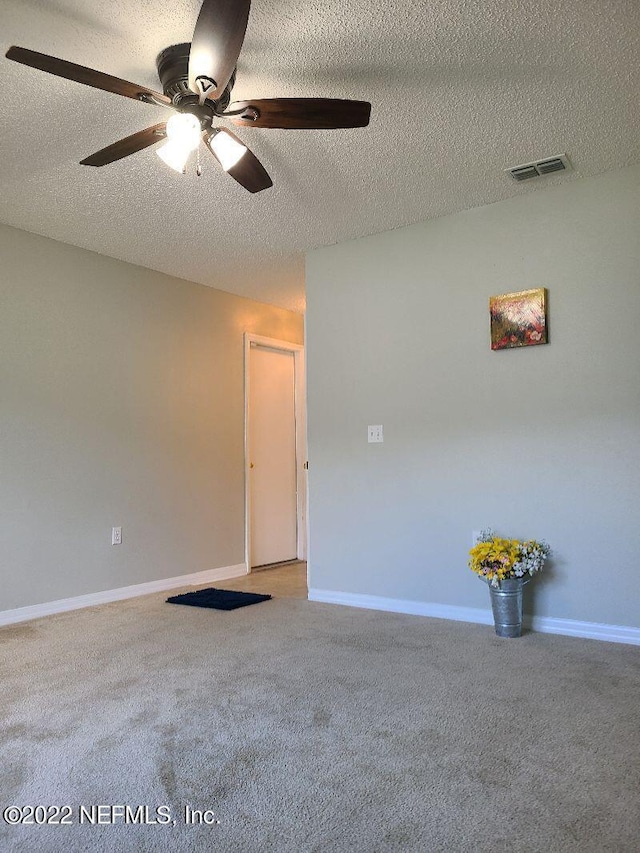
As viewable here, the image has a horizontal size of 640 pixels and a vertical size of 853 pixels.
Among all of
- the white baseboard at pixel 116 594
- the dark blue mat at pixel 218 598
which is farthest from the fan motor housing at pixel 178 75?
the white baseboard at pixel 116 594

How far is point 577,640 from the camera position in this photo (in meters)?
2.94

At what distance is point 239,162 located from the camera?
2.32 metres

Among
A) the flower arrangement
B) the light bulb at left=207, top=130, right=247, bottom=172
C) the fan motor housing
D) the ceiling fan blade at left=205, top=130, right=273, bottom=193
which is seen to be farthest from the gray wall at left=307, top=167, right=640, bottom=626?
the fan motor housing

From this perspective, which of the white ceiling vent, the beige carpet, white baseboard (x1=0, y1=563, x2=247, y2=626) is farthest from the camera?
white baseboard (x1=0, y1=563, x2=247, y2=626)

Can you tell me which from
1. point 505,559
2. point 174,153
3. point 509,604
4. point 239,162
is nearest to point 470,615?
point 509,604

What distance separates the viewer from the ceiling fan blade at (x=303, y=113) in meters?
1.97

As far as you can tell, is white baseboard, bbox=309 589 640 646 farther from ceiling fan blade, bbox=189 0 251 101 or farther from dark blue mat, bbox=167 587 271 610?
ceiling fan blade, bbox=189 0 251 101

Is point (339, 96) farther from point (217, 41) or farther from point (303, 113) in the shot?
point (217, 41)

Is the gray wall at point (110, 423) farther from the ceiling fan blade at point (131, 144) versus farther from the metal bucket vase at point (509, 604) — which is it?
the metal bucket vase at point (509, 604)

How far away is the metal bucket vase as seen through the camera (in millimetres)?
2980

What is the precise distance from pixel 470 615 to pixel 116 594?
2.30 m

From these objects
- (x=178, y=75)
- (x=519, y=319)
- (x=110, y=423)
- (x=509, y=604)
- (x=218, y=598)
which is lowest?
(x=218, y=598)

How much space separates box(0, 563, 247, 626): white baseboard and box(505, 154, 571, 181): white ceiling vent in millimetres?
3440

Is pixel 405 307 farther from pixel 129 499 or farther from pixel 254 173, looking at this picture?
pixel 129 499
